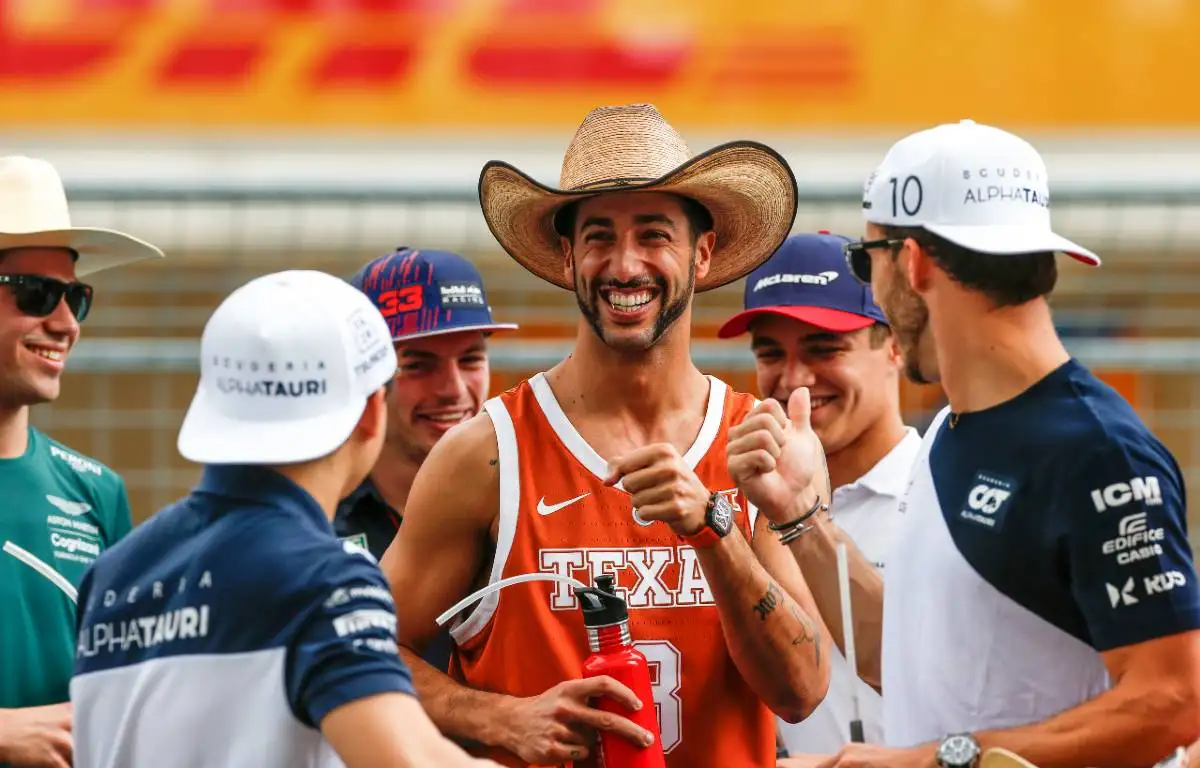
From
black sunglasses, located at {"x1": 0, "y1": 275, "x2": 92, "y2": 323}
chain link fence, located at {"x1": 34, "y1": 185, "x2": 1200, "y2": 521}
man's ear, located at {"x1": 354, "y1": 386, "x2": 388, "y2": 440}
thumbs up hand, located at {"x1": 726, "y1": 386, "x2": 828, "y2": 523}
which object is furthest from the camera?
chain link fence, located at {"x1": 34, "y1": 185, "x2": 1200, "y2": 521}

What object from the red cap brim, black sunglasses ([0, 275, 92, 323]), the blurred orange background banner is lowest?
the red cap brim

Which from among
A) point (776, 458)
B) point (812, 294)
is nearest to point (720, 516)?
point (776, 458)

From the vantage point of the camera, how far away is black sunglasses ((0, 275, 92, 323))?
4961 millimetres

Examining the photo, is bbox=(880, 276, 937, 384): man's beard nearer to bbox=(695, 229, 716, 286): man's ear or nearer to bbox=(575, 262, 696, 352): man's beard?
bbox=(575, 262, 696, 352): man's beard

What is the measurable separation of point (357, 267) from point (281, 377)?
5.94 meters

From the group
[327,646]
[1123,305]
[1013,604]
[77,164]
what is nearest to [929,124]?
[1123,305]

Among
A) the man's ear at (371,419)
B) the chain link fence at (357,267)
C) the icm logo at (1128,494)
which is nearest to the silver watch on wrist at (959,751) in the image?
the icm logo at (1128,494)

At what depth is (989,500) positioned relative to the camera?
352cm

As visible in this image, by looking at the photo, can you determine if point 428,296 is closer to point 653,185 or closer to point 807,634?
point 653,185

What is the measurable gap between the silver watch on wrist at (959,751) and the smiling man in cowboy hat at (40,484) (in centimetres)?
211

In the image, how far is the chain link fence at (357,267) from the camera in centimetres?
777

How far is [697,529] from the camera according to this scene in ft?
12.6

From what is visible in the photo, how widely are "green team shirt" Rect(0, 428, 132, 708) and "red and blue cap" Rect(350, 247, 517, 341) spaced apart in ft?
3.56

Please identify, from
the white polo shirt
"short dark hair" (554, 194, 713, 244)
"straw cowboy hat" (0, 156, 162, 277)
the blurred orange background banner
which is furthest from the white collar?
the blurred orange background banner
